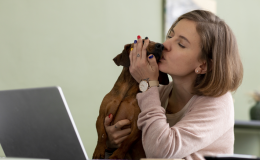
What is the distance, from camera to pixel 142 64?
4.14 feet

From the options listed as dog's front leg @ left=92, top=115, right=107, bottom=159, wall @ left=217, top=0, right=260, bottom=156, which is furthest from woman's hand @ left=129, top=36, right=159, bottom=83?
wall @ left=217, top=0, right=260, bottom=156

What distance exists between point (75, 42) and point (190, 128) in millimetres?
1460

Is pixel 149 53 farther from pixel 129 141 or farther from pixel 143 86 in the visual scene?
pixel 129 141

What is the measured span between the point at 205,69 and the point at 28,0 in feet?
4.48

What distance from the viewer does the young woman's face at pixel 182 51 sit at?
123 centimetres

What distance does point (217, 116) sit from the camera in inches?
44.0

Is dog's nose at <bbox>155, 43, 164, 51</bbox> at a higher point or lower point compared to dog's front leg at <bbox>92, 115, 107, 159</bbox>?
higher

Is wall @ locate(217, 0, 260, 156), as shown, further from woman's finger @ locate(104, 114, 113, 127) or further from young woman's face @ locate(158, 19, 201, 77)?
woman's finger @ locate(104, 114, 113, 127)

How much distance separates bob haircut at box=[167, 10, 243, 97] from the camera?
3.91ft

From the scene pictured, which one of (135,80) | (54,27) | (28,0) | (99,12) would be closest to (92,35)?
(99,12)

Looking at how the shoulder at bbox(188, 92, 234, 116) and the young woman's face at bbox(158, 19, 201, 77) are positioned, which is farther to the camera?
the young woman's face at bbox(158, 19, 201, 77)

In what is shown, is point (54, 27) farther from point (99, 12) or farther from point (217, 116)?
point (217, 116)

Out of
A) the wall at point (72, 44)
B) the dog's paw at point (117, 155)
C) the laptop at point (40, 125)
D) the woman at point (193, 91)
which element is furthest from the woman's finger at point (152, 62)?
the wall at point (72, 44)

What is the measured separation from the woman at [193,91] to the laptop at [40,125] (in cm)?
33
